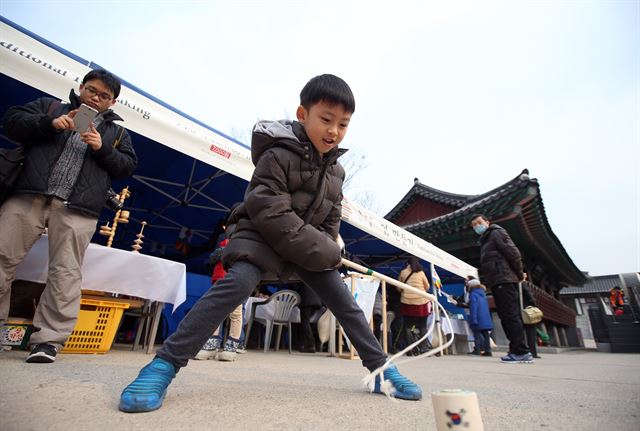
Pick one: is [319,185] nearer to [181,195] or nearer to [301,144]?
[301,144]

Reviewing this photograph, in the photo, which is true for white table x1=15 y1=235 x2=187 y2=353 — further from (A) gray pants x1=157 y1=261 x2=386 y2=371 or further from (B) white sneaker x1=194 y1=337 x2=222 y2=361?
(A) gray pants x1=157 y1=261 x2=386 y2=371

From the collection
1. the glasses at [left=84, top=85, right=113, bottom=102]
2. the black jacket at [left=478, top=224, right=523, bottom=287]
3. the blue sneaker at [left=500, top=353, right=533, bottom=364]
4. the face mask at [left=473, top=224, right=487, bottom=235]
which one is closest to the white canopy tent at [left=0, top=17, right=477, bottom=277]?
the glasses at [left=84, top=85, right=113, bottom=102]

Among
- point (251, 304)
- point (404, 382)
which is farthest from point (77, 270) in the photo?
point (251, 304)

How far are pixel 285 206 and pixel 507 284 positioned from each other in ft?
11.4

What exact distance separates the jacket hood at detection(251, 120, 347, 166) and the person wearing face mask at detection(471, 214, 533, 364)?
3.15 meters

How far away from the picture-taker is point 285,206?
1298 mm

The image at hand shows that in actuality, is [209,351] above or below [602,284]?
below

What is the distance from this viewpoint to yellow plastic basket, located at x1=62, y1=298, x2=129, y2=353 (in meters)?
2.29

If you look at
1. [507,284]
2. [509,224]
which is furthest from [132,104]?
[509,224]

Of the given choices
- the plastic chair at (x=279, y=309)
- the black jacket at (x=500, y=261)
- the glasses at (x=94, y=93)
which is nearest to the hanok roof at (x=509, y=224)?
the black jacket at (x=500, y=261)

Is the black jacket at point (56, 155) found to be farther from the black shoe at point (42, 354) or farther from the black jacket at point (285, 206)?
the black jacket at point (285, 206)

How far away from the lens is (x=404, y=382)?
138cm

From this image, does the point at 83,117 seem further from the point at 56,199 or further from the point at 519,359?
the point at 519,359

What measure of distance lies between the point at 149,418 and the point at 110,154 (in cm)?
169
